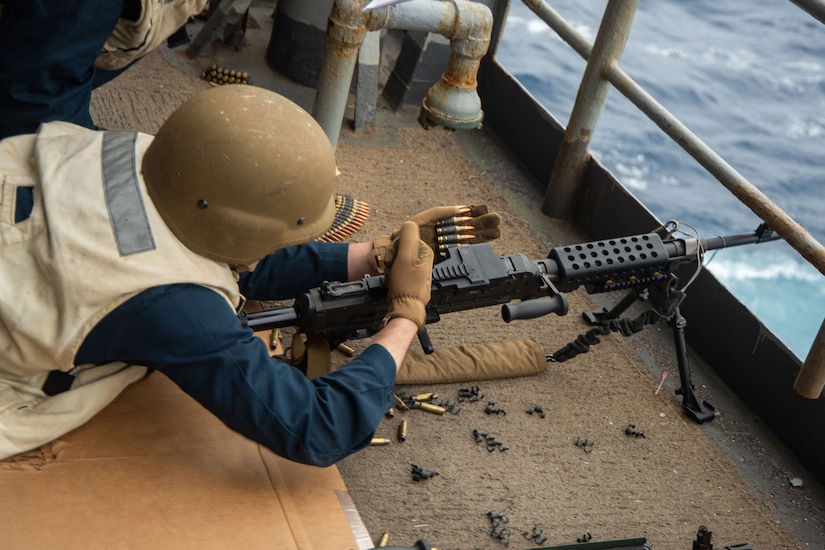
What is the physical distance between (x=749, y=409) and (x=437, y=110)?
5.64 feet

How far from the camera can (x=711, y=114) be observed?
7910mm

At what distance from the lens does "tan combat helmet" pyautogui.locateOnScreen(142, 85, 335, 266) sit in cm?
206

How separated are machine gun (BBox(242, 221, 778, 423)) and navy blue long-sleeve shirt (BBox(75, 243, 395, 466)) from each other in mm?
286

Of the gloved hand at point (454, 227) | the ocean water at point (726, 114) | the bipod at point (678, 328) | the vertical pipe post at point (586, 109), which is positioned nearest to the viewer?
the gloved hand at point (454, 227)

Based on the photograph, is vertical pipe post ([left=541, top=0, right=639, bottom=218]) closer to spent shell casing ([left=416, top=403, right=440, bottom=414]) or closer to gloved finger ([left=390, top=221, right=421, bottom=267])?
spent shell casing ([left=416, top=403, right=440, bottom=414])

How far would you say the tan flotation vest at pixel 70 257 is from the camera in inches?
79.1

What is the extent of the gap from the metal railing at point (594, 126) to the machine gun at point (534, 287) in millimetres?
174

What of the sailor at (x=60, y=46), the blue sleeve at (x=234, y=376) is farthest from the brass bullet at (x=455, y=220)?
the sailor at (x=60, y=46)

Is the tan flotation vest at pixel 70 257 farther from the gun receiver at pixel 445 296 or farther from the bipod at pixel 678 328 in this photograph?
the bipod at pixel 678 328

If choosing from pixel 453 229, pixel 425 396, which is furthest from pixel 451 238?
pixel 425 396

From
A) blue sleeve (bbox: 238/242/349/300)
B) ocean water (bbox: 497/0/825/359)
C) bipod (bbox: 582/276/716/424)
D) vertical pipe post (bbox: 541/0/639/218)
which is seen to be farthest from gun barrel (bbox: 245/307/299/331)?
ocean water (bbox: 497/0/825/359)

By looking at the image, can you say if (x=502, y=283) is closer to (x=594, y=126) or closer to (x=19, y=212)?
(x=19, y=212)

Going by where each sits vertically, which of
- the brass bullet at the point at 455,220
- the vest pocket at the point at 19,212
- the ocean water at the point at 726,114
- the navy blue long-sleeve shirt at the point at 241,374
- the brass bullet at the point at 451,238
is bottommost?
the ocean water at the point at 726,114

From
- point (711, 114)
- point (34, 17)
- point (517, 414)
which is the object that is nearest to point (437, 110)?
point (517, 414)
